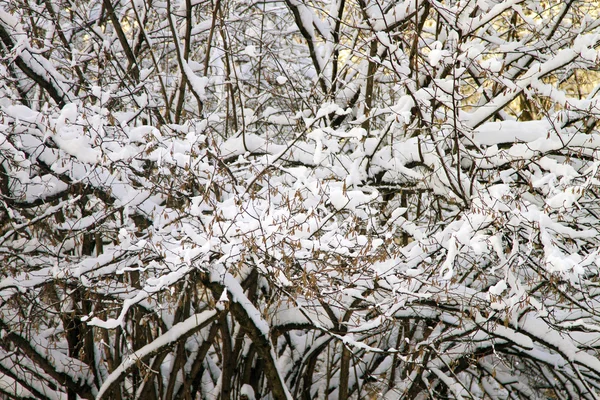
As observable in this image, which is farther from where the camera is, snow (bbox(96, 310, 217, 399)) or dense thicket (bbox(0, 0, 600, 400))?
snow (bbox(96, 310, 217, 399))

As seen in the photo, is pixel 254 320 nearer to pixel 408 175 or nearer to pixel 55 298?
pixel 408 175

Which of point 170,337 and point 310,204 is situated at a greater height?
point 310,204

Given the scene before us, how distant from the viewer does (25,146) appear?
4301mm

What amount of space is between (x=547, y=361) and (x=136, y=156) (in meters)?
4.23

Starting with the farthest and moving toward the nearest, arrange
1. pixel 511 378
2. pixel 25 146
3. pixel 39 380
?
pixel 511 378 → pixel 39 380 → pixel 25 146

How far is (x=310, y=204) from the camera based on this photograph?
3850 mm

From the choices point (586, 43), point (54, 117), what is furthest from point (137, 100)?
point (586, 43)

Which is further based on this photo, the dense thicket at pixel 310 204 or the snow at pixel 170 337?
the snow at pixel 170 337

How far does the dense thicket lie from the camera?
3.67 metres

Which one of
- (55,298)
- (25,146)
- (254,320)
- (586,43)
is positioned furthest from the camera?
(55,298)

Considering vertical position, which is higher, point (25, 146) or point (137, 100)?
point (137, 100)

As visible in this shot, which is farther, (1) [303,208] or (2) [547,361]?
(2) [547,361]

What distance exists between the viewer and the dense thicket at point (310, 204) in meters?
3.67

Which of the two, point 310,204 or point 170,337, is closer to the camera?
point 310,204
